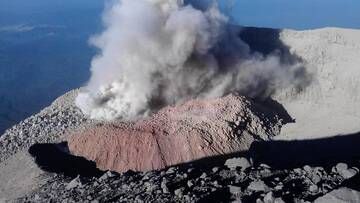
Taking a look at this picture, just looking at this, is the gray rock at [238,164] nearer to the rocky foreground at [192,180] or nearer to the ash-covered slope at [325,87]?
the rocky foreground at [192,180]

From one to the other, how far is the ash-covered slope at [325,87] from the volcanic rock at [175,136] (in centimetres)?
196

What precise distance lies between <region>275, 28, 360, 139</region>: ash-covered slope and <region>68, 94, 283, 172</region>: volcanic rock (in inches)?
77.3

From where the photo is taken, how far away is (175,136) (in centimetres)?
2627

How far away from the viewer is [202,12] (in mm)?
29359

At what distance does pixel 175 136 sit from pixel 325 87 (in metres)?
8.99

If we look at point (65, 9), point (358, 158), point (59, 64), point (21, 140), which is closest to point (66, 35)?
point (59, 64)

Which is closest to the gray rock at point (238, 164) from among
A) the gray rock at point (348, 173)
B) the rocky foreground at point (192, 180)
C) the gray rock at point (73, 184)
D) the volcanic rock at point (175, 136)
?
the rocky foreground at point (192, 180)

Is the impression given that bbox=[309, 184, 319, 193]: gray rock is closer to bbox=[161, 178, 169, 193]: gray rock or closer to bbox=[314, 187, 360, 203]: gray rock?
bbox=[314, 187, 360, 203]: gray rock

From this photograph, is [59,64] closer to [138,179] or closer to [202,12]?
[202,12]

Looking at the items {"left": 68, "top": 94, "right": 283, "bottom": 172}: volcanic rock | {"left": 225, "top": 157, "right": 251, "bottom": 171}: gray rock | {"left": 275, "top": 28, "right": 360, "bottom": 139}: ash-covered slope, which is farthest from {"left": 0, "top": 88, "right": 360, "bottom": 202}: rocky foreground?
{"left": 275, "top": 28, "right": 360, "bottom": 139}: ash-covered slope

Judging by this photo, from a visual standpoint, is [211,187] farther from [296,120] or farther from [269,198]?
[296,120]

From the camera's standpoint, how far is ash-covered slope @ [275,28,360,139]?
28.4 m

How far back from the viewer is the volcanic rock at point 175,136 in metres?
25.8

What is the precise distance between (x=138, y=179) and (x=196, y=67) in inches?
379
